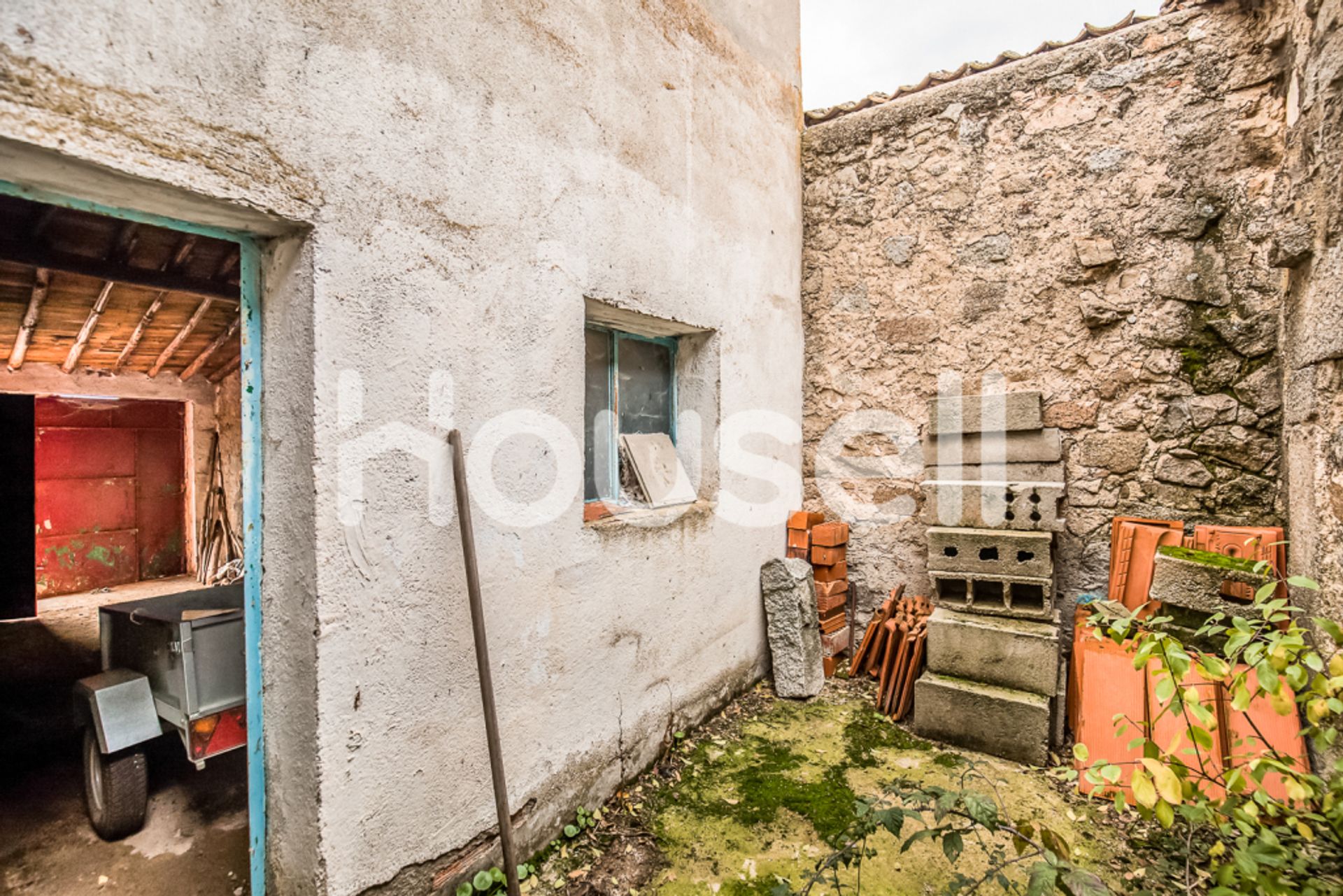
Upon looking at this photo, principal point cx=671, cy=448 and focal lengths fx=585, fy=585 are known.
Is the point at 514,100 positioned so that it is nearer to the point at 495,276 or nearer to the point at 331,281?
the point at 495,276

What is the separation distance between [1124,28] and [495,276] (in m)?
Result: 3.91

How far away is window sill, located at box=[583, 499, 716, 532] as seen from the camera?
103 inches

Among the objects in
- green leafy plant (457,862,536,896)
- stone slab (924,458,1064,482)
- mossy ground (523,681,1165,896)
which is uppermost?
stone slab (924,458,1064,482)

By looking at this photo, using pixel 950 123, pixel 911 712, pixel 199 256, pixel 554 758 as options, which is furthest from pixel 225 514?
pixel 950 123

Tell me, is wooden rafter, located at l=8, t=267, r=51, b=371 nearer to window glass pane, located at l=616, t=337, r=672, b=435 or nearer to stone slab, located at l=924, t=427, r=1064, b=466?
window glass pane, located at l=616, t=337, r=672, b=435

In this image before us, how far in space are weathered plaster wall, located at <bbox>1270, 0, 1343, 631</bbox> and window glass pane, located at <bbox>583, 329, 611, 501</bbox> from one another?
293 centimetres

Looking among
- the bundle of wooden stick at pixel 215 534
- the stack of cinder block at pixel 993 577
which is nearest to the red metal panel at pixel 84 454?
the bundle of wooden stick at pixel 215 534

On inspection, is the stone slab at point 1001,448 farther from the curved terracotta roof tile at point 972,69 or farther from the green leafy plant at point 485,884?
the green leafy plant at point 485,884

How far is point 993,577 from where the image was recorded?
3.27 m

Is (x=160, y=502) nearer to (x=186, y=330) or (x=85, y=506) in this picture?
(x=85, y=506)

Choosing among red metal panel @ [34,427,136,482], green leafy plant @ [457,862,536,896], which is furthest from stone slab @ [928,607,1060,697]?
red metal panel @ [34,427,136,482]

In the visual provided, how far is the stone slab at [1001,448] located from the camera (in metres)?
3.48

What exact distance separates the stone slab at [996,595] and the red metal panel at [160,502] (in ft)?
31.6

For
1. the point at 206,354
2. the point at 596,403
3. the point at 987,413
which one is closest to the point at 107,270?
the point at 596,403
